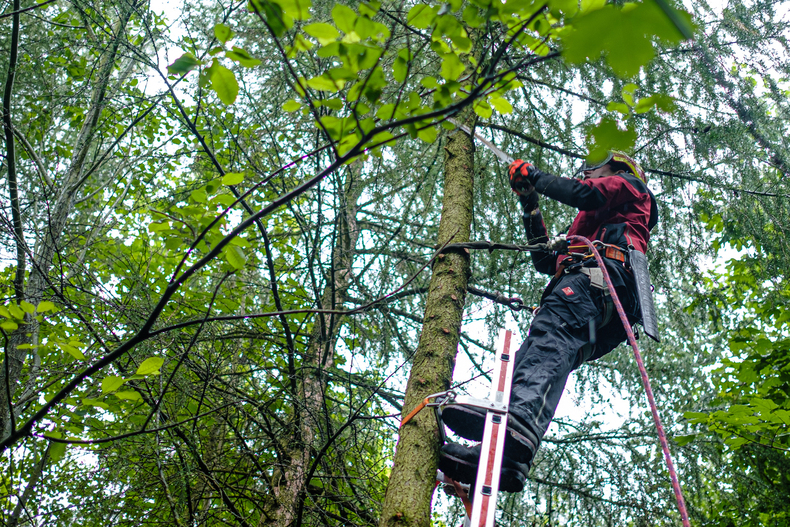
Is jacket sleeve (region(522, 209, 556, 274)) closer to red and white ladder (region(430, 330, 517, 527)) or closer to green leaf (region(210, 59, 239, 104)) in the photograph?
red and white ladder (region(430, 330, 517, 527))

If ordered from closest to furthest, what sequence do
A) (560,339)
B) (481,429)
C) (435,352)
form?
(481,429) < (435,352) < (560,339)

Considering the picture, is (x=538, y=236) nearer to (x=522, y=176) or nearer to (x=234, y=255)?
(x=522, y=176)

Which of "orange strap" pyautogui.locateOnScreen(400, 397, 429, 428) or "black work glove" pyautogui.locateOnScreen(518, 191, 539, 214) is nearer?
"orange strap" pyautogui.locateOnScreen(400, 397, 429, 428)

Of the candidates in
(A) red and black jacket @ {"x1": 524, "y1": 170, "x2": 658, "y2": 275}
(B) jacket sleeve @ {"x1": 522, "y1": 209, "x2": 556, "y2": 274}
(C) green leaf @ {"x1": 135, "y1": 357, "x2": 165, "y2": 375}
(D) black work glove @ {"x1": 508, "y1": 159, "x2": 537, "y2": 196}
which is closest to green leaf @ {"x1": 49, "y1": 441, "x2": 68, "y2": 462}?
(C) green leaf @ {"x1": 135, "y1": 357, "x2": 165, "y2": 375}

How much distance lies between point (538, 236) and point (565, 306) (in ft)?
2.51

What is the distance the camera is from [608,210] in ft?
11.0

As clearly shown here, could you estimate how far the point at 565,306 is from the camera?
2.84m

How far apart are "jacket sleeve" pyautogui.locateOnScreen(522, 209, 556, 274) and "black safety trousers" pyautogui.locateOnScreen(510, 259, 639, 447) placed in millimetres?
350

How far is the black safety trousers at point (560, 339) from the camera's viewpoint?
2.49 meters

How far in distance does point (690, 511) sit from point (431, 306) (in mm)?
2673

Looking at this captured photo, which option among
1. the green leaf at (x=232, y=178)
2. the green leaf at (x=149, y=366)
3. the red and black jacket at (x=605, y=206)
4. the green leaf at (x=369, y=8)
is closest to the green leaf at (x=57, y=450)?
the green leaf at (x=149, y=366)

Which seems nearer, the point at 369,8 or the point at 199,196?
the point at 369,8

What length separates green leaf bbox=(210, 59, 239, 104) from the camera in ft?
4.61

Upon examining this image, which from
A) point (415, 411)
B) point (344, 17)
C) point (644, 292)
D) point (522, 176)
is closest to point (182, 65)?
point (344, 17)
